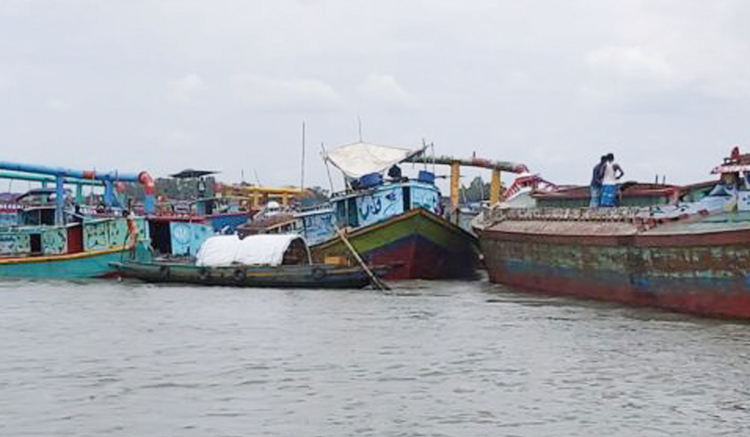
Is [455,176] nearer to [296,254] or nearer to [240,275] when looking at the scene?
[296,254]

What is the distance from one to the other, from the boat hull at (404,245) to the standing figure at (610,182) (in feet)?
17.7

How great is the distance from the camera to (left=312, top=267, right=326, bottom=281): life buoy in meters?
26.8

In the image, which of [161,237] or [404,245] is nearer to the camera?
[404,245]

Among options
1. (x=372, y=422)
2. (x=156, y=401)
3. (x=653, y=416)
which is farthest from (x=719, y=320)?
(x=156, y=401)

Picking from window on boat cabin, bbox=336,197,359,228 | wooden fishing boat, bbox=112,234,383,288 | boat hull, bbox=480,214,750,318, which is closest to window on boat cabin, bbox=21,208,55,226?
wooden fishing boat, bbox=112,234,383,288

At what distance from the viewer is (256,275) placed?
27.8 m

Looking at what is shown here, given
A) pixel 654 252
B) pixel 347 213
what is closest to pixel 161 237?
pixel 347 213

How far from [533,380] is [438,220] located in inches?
679

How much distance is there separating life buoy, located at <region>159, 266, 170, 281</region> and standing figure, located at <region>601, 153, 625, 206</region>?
11.9 meters

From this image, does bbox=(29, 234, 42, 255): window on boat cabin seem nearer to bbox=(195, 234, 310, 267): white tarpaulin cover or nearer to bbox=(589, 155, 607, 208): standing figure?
bbox=(195, 234, 310, 267): white tarpaulin cover

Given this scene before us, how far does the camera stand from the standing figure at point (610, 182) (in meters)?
26.6

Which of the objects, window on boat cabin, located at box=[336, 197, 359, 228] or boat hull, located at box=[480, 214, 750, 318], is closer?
boat hull, located at box=[480, 214, 750, 318]

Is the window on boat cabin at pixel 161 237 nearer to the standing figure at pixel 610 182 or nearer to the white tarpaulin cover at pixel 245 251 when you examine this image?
the white tarpaulin cover at pixel 245 251

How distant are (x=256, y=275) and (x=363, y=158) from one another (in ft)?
27.0
